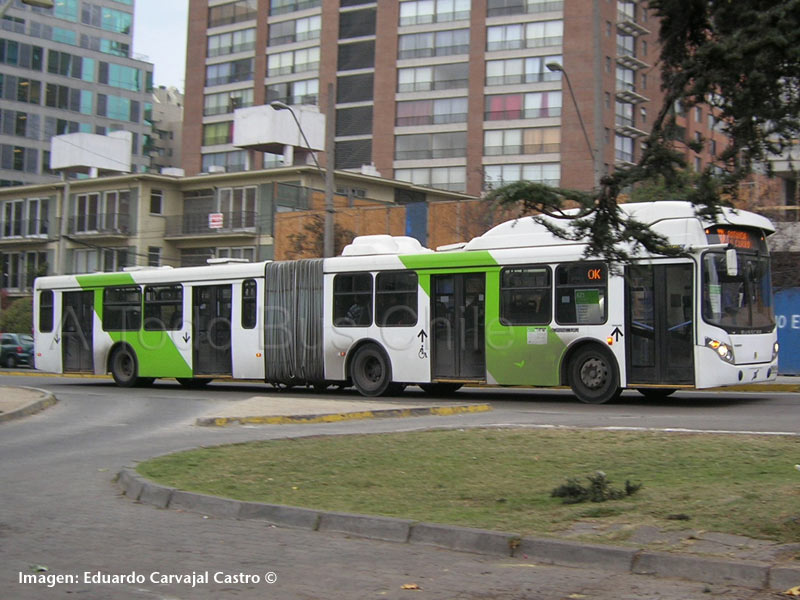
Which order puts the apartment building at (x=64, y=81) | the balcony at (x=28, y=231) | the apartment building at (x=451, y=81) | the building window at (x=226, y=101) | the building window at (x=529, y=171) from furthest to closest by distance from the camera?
the apartment building at (x=64, y=81), the building window at (x=226, y=101), the building window at (x=529, y=171), the apartment building at (x=451, y=81), the balcony at (x=28, y=231)

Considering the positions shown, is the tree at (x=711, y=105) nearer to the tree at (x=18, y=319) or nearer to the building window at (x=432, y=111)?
the tree at (x=18, y=319)

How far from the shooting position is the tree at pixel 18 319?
53922mm

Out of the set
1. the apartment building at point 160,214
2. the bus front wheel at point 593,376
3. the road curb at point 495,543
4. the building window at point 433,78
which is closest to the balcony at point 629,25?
the building window at point 433,78

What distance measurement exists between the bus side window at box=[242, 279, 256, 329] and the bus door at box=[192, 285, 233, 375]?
0.46m

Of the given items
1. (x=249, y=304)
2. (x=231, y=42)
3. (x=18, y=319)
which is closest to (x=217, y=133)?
(x=231, y=42)

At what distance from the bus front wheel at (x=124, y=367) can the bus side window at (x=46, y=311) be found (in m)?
2.65

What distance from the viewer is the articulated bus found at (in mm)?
16719

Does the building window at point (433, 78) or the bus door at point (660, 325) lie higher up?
the building window at point (433, 78)

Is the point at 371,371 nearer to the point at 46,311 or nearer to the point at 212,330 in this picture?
the point at 212,330

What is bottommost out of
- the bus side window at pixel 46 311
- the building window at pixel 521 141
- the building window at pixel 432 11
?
the bus side window at pixel 46 311

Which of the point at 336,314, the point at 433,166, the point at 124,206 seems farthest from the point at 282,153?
the point at 336,314

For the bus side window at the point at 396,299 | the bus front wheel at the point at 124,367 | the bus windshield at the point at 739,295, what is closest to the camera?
the bus windshield at the point at 739,295

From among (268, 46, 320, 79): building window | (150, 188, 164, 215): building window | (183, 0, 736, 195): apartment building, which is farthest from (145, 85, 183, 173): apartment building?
(150, 188, 164, 215): building window

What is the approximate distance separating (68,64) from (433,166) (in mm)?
39208
